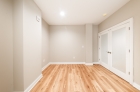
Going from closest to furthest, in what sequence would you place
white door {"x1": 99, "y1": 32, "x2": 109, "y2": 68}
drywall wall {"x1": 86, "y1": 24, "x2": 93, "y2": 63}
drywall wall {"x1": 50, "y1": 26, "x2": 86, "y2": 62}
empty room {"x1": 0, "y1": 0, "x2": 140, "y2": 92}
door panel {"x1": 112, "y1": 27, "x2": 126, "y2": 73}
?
empty room {"x1": 0, "y1": 0, "x2": 140, "y2": 92} → door panel {"x1": 112, "y1": 27, "x2": 126, "y2": 73} → white door {"x1": 99, "y1": 32, "x2": 109, "y2": 68} → drywall wall {"x1": 86, "y1": 24, "x2": 93, "y2": 63} → drywall wall {"x1": 50, "y1": 26, "x2": 86, "y2": 62}

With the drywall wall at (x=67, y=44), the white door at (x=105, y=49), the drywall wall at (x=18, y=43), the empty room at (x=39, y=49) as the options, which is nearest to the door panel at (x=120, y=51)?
the empty room at (x=39, y=49)

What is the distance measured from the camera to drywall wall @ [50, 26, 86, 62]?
5105 mm

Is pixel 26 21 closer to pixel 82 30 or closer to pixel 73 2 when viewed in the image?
pixel 73 2

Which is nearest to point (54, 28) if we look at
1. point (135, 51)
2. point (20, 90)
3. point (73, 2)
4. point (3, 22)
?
point (73, 2)

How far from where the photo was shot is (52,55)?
16.8ft

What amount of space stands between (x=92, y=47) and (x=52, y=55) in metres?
2.94

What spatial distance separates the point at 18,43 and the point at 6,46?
0.24m

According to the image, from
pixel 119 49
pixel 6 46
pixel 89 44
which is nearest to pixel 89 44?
pixel 89 44

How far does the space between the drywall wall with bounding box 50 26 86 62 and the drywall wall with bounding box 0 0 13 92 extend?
3388 millimetres

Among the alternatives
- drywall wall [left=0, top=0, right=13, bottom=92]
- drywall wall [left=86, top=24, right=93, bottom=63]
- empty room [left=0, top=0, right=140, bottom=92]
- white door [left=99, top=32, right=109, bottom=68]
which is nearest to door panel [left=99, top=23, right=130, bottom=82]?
empty room [left=0, top=0, right=140, bottom=92]

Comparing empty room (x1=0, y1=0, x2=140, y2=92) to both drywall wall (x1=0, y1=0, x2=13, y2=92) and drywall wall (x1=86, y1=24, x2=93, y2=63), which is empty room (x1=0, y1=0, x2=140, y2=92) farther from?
drywall wall (x1=86, y1=24, x2=93, y2=63)

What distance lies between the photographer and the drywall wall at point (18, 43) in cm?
177

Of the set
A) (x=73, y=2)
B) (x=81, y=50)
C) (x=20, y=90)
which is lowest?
(x=20, y=90)

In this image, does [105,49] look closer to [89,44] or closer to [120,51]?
[89,44]
